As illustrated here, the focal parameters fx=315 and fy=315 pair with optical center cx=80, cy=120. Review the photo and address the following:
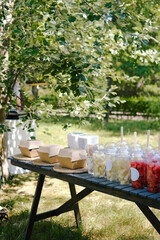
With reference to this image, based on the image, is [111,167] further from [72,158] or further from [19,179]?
[19,179]

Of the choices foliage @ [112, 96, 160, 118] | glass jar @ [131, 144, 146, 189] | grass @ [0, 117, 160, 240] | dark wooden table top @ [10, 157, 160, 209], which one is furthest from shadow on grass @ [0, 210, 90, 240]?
foliage @ [112, 96, 160, 118]

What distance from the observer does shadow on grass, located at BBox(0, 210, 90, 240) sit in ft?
10.3

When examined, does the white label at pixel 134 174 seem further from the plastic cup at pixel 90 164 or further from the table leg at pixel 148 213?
the plastic cup at pixel 90 164

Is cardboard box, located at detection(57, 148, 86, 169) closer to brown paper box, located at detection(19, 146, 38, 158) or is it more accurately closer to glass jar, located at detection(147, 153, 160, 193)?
brown paper box, located at detection(19, 146, 38, 158)

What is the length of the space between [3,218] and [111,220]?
125cm

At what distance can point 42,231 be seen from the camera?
335 centimetres

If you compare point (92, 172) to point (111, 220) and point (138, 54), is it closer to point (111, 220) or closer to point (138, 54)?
point (111, 220)

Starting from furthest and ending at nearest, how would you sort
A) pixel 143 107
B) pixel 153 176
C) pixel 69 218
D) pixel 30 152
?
pixel 143 107
pixel 69 218
pixel 30 152
pixel 153 176

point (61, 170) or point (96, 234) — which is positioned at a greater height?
point (61, 170)

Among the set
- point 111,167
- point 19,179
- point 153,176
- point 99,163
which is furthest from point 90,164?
point 19,179

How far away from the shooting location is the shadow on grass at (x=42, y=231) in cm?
315

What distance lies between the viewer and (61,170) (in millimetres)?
2293

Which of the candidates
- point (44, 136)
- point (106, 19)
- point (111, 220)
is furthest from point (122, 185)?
point (44, 136)

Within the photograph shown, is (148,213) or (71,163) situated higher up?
(71,163)
